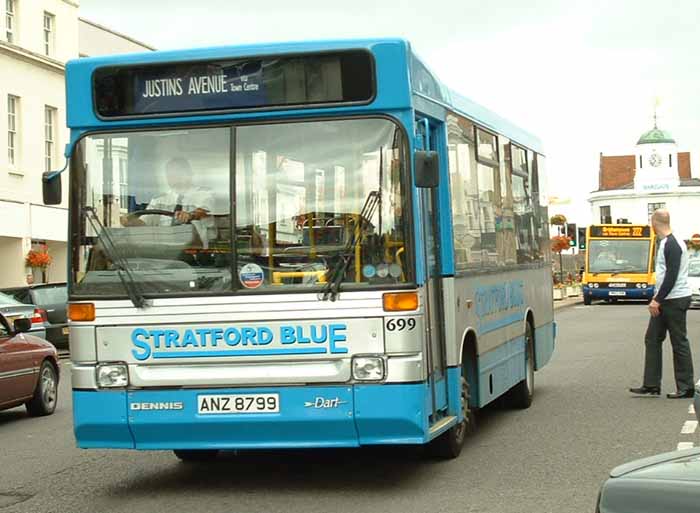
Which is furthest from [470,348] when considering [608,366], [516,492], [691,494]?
[608,366]

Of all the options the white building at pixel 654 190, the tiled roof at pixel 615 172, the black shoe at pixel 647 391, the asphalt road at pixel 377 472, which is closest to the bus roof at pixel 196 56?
the asphalt road at pixel 377 472

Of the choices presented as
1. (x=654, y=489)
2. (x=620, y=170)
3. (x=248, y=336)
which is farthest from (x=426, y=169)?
(x=620, y=170)

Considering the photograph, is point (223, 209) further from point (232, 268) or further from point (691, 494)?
point (691, 494)

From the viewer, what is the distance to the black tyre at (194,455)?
10.7m

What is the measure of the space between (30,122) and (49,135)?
1676 mm

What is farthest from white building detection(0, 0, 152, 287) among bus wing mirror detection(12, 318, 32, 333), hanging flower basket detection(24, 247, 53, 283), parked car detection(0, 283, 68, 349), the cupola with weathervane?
the cupola with weathervane

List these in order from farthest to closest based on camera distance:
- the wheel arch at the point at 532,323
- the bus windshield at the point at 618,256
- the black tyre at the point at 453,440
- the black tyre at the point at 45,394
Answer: the bus windshield at the point at 618,256 → the black tyre at the point at 45,394 → the wheel arch at the point at 532,323 → the black tyre at the point at 453,440

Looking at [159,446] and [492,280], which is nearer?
[159,446]

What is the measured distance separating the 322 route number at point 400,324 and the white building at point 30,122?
3640 centimetres

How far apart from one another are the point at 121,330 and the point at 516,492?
281 cm

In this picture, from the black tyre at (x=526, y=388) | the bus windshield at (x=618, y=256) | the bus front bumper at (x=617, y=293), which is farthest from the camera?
the bus windshield at (x=618, y=256)

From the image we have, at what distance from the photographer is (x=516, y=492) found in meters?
8.86

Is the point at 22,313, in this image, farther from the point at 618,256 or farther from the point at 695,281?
the point at 618,256

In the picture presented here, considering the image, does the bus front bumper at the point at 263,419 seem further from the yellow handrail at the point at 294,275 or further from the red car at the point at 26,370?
the red car at the point at 26,370
